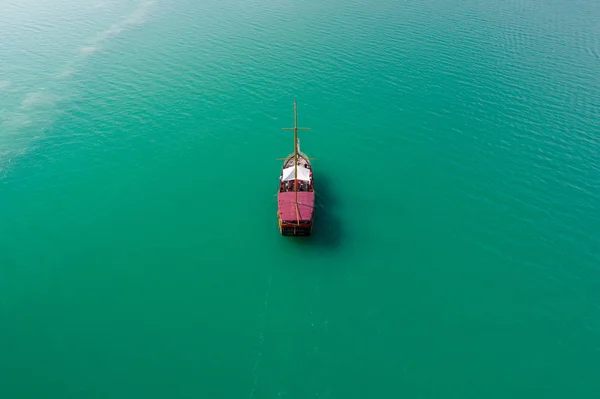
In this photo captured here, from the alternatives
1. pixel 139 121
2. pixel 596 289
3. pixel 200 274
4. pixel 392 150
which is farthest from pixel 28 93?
pixel 596 289

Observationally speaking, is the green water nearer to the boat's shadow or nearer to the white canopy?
the boat's shadow

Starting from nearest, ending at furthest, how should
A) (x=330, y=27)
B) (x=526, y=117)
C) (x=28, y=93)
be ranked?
(x=526, y=117) < (x=28, y=93) < (x=330, y=27)

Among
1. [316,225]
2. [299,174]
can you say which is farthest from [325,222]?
[299,174]

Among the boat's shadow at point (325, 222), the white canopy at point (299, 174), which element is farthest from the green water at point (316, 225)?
the white canopy at point (299, 174)

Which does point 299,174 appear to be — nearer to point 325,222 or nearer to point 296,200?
point 296,200

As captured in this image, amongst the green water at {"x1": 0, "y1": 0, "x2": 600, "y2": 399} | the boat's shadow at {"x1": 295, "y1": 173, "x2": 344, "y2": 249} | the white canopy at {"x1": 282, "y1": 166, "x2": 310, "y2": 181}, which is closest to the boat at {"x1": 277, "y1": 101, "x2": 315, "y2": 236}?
the white canopy at {"x1": 282, "y1": 166, "x2": 310, "y2": 181}

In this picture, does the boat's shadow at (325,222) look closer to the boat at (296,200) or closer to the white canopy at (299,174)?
the boat at (296,200)

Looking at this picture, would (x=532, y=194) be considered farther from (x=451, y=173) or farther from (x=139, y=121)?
(x=139, y=121)
